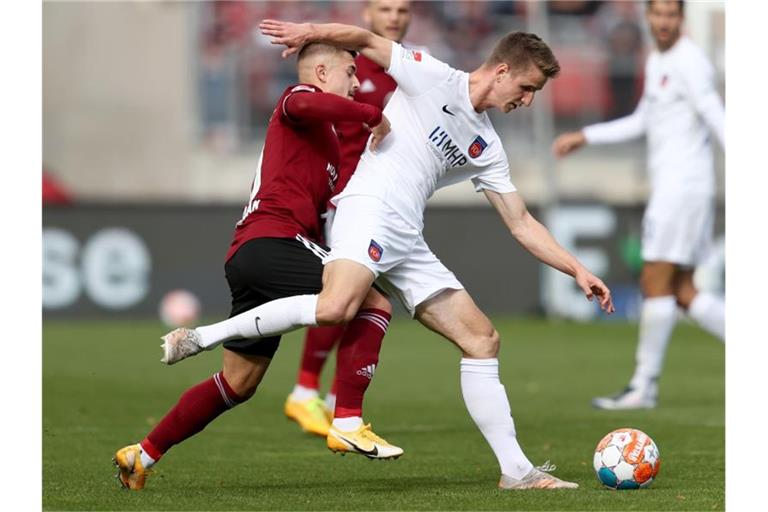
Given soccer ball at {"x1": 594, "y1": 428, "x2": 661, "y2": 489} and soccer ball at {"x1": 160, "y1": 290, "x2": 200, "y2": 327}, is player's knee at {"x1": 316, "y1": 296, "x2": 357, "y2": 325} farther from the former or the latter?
soccer ball at {"x1": 160, "y1": 290, "x2": 200, "y2": 327}

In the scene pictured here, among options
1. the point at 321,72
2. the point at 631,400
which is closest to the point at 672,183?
the point at 631,400

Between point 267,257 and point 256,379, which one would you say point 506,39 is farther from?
point 256,379

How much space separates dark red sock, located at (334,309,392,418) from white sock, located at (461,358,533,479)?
0.38 m

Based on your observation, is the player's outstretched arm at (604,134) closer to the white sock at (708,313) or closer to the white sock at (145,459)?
the white sock at (708,313)

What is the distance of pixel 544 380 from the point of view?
1259 centimetres

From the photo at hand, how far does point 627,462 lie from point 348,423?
117 centimetres

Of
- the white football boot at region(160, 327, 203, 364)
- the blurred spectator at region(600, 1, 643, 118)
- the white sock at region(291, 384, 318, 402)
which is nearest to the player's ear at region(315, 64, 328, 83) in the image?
the white football boot at region(160, 327, 203, 364)

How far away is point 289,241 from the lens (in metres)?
6.18

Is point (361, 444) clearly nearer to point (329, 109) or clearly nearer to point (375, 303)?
point (375, 303)

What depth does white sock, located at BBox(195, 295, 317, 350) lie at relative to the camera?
601cm
